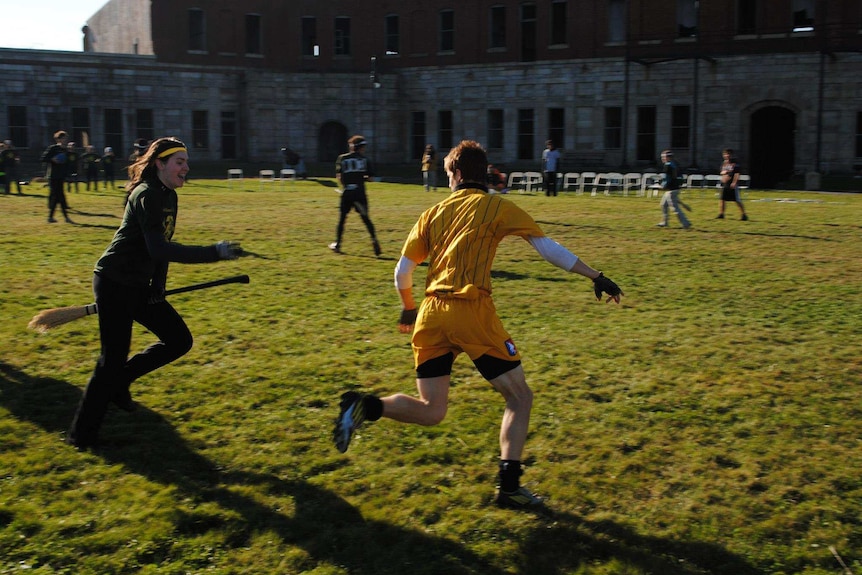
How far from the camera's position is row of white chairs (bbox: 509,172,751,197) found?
109 ft

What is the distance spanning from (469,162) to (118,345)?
2.56 m

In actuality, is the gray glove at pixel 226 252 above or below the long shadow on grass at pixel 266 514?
above

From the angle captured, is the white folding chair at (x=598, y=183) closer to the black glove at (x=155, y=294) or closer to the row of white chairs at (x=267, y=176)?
the row of white chairs at (x=267, y=176)

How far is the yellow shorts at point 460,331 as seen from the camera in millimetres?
5074

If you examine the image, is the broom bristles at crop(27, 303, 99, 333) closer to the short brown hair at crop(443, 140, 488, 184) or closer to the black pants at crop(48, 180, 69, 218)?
the short brown hair at crop(443, 140, 488, 184)

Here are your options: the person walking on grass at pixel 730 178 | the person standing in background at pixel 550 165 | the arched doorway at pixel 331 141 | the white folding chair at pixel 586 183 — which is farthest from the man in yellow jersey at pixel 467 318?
the arched doorway at pixel 331 141

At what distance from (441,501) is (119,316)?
7.78ft

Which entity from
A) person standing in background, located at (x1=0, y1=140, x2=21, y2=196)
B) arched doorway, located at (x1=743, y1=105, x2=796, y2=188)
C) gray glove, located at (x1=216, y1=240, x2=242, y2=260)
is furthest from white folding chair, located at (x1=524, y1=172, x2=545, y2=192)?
gray glove, located at (x1=216, y1=240, x2=242, y2=260)

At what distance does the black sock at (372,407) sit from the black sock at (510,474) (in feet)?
2.47

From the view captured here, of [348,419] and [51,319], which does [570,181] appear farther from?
[348,419]

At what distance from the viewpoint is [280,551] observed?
4.77 meters

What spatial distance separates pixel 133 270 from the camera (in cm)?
592

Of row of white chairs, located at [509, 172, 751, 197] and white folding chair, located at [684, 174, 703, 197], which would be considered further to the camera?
white folding chair, located at [684, 174, 703, 197]

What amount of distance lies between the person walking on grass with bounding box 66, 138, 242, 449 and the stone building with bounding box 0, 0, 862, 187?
37.8 m
